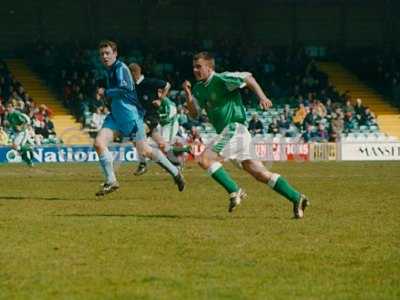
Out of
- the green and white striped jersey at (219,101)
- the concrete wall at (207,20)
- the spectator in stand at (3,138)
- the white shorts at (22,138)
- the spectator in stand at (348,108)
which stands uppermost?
the green and white striped jersey at (219,101)

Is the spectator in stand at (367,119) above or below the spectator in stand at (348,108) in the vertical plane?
below

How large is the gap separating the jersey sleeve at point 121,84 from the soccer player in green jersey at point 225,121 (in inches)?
111

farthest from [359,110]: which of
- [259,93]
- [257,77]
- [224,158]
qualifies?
[259,93]

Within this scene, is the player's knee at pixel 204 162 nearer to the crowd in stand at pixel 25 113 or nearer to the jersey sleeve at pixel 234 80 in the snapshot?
the jersey sleeve at pixel 234 80

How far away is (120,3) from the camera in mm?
47969

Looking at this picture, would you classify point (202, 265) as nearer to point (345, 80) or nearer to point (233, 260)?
point (233, 260)

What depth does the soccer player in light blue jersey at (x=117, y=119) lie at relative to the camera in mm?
17156

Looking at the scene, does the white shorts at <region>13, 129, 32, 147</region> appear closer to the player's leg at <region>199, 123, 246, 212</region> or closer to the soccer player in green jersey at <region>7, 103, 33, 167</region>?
the soccer player in green jersey at <region>7, 103, 33, 167</region>

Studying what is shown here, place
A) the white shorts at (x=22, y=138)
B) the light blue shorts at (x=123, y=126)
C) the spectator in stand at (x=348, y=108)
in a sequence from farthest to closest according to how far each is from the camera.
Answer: the spectator in stand at (x=348, y=108) → the white shorts at (x=22, y=138) → the light blue shorts at (x=123, y=126)

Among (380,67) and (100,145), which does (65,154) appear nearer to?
(380,67)

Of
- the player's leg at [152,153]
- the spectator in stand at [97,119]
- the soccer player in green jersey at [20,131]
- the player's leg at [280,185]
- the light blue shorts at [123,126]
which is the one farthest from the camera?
the spectator in stand at [97,119]

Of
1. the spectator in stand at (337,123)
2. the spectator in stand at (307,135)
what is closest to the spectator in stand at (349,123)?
the spectator in stand at (337,123)

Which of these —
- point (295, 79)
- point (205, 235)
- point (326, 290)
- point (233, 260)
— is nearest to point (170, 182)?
point (205, 235)

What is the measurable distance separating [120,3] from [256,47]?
6.06 m
